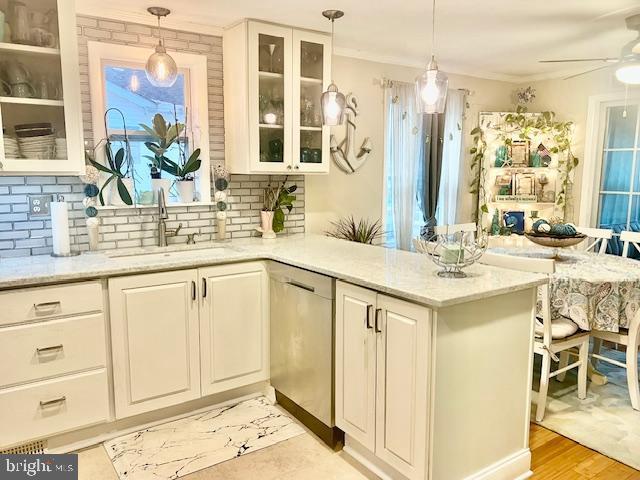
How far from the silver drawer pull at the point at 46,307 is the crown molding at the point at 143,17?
5.53ft

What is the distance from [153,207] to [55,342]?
1079mm

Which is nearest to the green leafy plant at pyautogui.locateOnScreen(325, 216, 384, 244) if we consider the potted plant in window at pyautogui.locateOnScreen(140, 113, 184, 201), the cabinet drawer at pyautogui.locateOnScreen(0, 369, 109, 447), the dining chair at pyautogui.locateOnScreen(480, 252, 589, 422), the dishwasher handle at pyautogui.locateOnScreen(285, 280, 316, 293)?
the dishwasher handle at pyautogui.locateOnScreen(285, 280, 316, 293)

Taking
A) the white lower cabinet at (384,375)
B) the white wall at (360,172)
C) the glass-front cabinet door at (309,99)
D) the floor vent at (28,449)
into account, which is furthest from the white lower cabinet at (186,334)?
the white wall at (360,172)

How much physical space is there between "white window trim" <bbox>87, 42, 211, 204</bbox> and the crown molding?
156mm

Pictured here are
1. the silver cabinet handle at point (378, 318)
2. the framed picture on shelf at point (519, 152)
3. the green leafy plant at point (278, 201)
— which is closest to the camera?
the silver cabinet handle at point (378, 318)

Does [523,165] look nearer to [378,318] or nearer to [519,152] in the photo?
[519,152]

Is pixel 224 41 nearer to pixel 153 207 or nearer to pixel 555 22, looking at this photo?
pixel 153 207

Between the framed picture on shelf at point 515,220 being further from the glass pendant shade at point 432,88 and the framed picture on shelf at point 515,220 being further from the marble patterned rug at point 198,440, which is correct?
the marble patterned rug at point 198,440

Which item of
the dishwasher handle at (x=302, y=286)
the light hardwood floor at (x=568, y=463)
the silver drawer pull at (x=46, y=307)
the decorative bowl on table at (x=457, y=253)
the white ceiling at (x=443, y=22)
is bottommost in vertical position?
the light hardwood floor at (x=568, y=463)

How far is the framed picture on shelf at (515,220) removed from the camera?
4.91 metres

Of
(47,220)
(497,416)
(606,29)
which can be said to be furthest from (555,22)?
(47,220)

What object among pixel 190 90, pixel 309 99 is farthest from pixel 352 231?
pixel 190 90

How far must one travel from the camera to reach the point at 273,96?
3.32m

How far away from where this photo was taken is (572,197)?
4867mm
